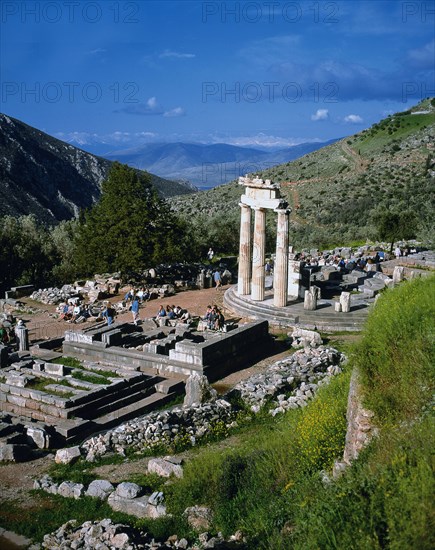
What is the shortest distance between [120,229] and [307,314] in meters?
12.7

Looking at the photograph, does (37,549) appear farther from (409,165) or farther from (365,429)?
(409,165)

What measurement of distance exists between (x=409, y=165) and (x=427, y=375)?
6456 centimetres

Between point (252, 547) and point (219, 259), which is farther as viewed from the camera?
point (219, 259)

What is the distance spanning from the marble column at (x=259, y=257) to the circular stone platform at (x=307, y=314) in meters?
0.49

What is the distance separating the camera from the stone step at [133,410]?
1628cm

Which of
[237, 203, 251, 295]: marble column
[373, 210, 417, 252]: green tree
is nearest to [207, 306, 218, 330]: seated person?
[237, 203, 251, 295]: marble column

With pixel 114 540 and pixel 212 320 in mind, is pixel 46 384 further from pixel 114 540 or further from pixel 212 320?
pixel 114 540

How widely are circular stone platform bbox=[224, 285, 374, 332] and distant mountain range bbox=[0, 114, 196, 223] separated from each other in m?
52.3

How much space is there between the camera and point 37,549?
10289 mm

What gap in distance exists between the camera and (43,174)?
91.0m

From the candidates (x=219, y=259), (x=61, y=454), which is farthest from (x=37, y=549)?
(x=219, y=259)

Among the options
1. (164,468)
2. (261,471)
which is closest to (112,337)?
(164,468)

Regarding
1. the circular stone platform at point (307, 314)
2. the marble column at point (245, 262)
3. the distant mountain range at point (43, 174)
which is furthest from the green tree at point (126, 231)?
the distant mountain range at point (43, 174)

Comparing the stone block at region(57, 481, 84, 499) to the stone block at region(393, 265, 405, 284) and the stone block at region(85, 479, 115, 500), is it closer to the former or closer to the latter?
the stone block at region(85, 479, 115, 500)
